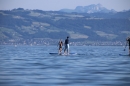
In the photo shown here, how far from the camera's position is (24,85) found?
22.8 m

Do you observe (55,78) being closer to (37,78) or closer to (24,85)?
(37,78)

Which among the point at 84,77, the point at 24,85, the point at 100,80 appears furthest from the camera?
the point at 84,77

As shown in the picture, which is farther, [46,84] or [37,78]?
[37,78]

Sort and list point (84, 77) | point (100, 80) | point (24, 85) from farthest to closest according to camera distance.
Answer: point (84, 77) < point (100, 80) < point (24, 85)

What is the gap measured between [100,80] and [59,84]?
275 cm

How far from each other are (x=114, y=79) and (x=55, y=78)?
3.25 m

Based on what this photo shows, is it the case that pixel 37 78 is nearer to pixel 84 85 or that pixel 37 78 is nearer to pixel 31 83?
pixel 31 83

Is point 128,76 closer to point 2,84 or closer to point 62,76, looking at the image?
point 62,76

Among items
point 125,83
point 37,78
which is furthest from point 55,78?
point 125,83

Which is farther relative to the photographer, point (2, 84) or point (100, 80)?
point (100, 80)

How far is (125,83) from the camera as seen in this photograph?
77.9ft

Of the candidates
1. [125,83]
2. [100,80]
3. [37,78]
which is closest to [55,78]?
[37,78]

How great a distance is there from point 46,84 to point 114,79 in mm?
4314

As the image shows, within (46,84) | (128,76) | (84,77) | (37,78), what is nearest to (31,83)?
(46,84)
